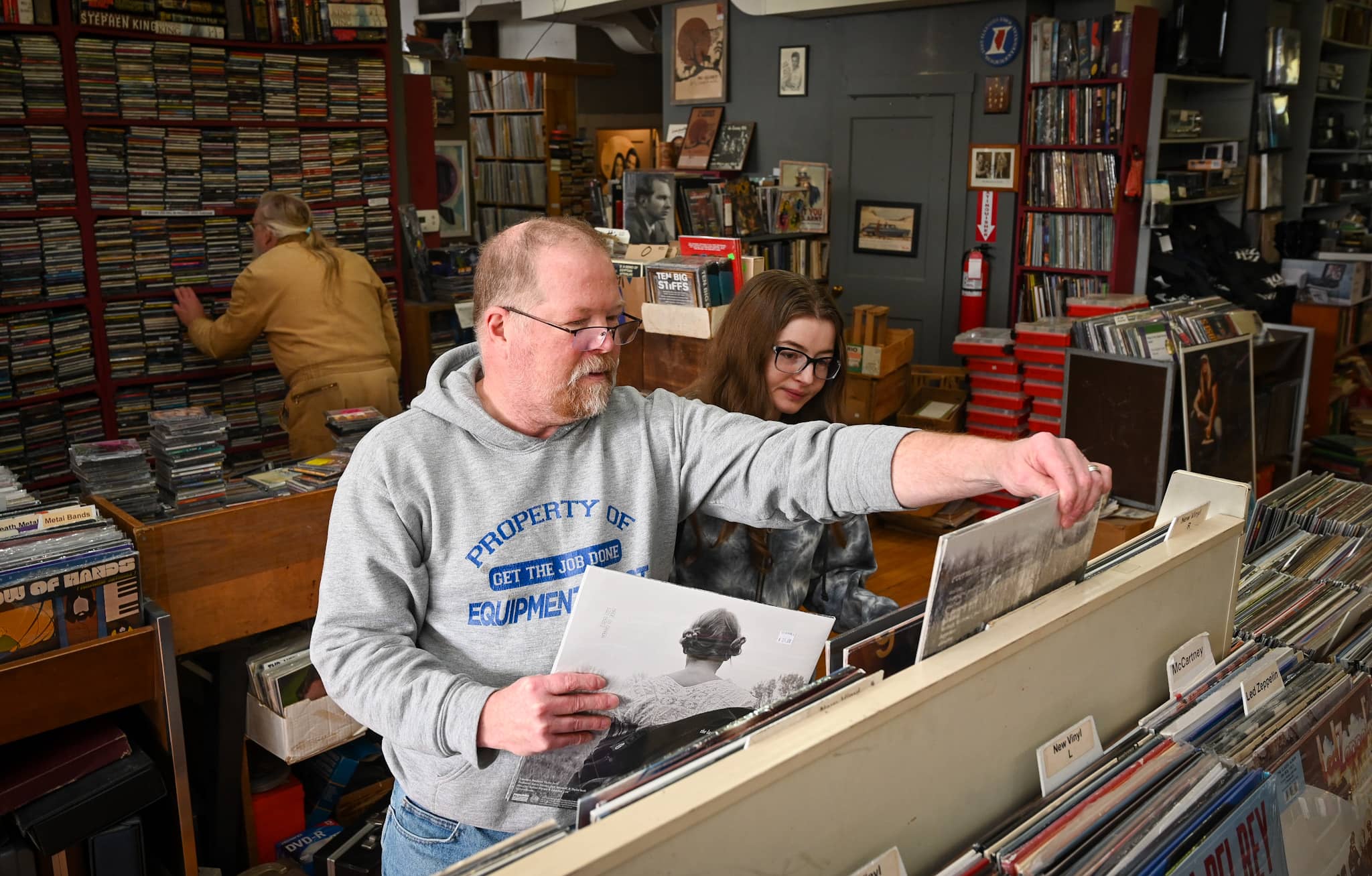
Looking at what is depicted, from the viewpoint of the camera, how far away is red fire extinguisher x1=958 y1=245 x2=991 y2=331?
699 centimetres

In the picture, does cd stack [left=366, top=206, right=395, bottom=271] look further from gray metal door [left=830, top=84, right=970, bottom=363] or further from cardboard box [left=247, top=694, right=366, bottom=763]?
gray metal door [left=830, top=84, right=970, bottom=363]

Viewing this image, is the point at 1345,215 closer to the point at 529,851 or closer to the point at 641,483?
the point at 641,483

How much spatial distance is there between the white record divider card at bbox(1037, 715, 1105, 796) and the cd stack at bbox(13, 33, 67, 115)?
4.60 m

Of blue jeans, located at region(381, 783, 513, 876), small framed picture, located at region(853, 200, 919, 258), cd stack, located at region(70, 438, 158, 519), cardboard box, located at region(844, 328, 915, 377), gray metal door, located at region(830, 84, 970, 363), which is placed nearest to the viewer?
blue jeans, located at region(381, 783, 513, 876)

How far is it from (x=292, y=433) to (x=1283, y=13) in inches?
281

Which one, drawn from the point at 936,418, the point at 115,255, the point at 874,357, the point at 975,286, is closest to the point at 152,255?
the point at 115,255

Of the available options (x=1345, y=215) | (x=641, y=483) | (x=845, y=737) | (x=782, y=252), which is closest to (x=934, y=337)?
(x=782, y=252)

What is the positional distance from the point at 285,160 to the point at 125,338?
3.72 ft

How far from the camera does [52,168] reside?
4.35m

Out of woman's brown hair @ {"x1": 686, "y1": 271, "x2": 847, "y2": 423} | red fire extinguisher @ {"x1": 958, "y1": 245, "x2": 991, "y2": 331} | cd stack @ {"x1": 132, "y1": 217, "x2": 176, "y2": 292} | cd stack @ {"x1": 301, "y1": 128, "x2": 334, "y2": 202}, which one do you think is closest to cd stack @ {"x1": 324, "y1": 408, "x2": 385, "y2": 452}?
woman's brown hair @ {"x1": 686, "y1": 271, "x2": 847, "y2": 423}

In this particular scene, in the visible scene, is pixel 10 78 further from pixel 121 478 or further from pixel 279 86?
pixel 121 478

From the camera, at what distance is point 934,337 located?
7449 millimetres

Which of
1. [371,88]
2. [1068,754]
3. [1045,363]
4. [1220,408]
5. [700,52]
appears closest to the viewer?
[1068,754]

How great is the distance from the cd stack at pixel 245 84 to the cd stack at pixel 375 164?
533 mm
